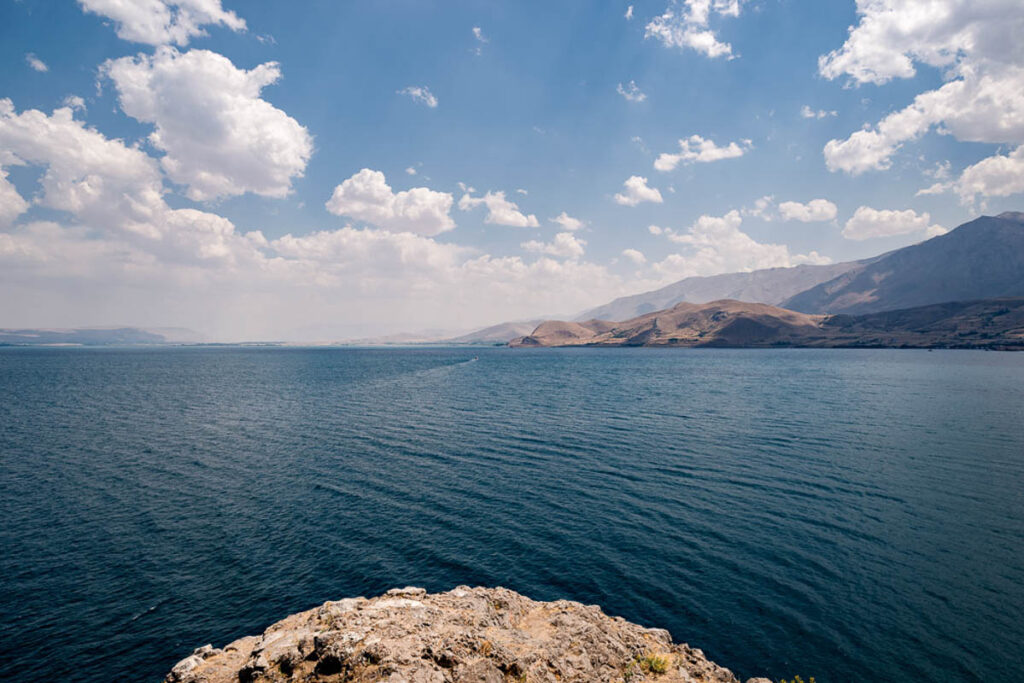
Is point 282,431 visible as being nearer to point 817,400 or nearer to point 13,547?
point 13,547

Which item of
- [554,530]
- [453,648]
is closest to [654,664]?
[453,648]

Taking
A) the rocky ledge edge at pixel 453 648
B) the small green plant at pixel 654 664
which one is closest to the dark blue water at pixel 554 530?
the rocky ledge edge at pixel 453 648

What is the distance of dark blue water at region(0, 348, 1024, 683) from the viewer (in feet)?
72.6

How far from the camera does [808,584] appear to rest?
2591cm

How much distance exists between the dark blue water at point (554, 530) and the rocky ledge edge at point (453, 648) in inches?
186

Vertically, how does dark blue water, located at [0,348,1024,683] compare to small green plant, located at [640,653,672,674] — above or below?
below

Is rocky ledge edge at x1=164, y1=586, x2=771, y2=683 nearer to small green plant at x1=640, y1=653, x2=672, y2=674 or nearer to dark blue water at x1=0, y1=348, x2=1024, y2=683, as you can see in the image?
small green plant at x1=640, y1=653, x2=672, y2=674

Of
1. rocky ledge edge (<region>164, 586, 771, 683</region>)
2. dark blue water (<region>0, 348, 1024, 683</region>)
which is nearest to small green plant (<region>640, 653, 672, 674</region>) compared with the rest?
rocky ledge edge (<region>164, 586, 771, 683</region>)

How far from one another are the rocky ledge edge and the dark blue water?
472 cm

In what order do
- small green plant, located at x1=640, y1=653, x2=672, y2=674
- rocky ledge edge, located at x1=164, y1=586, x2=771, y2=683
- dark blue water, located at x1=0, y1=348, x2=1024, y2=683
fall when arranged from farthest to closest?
dark blue water, located at x1=0, y1=348, x2=1024, y2=683 → small green plant, located at x1=640, y1=653, x2=672, y2=674 → rocky ledge edge, located at x1=164, y1=586, x2=771, y2=683

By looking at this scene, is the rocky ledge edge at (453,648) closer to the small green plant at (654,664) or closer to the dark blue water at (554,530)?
the small green plant at (654,664)

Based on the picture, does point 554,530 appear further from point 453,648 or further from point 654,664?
point 453,648

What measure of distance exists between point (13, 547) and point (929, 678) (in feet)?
181

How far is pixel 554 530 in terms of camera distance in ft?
110
